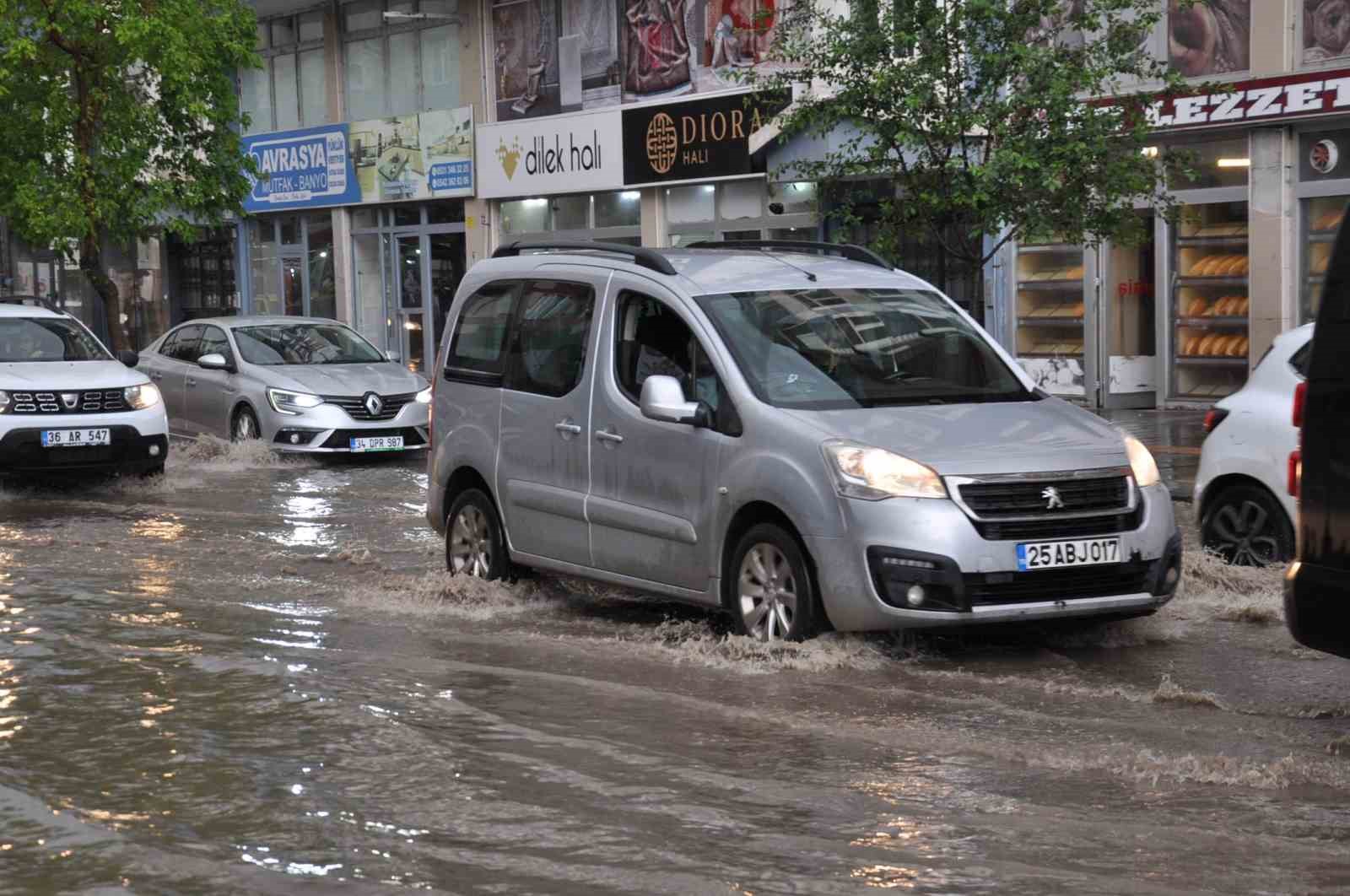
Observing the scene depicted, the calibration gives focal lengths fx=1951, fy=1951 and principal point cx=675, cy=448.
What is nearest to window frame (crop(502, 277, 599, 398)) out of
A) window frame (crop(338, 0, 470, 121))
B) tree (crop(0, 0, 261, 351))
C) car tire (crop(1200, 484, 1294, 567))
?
car tire (crop(1200, 484, 1294, 567))

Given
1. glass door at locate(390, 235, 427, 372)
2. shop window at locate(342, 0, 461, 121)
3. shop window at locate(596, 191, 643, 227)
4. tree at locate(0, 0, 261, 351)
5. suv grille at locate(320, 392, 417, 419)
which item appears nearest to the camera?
suv grille at locate(320, 392, 417, 419)

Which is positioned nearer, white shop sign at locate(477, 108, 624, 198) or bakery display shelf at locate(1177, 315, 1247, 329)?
bakery display shelf at locate(1177, 315, 1247, 329)

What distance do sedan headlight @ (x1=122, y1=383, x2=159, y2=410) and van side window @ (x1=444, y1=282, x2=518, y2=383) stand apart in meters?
6.54

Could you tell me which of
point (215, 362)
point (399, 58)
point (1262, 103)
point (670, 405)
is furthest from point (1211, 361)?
point (399, 58)

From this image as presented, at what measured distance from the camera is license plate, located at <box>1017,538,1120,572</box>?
7941mm

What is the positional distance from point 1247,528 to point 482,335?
4.20 meters

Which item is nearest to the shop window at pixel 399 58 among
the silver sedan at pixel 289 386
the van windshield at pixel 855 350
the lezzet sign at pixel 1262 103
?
the silver sedan at pixel 289 386

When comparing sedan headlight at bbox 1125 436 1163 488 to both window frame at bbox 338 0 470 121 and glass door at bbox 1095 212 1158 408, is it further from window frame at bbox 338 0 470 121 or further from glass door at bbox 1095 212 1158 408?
window frame at bbox 338 0 470 121

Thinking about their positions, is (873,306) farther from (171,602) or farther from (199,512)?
(199,512)

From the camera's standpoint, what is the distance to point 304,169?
36.0 m

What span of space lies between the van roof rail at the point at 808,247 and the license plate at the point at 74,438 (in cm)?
749

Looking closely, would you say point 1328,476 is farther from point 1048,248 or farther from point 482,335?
point 1048,248

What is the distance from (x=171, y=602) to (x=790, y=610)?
12.9 ft

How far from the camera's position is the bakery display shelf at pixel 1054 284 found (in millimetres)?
23458
